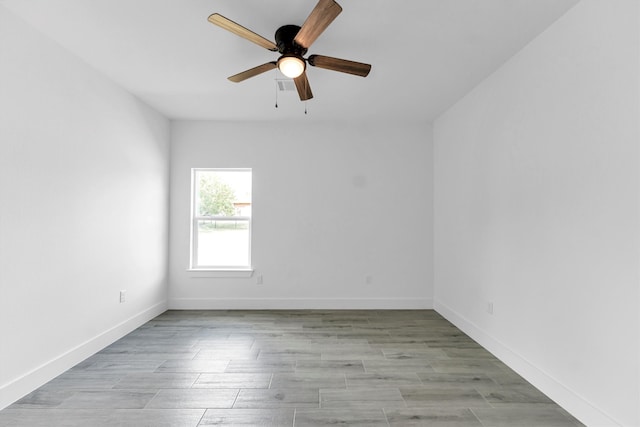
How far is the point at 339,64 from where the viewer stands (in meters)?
2.36

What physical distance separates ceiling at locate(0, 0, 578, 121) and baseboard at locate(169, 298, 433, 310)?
8.34ft

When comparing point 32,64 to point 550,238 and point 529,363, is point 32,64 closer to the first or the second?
point 550,238

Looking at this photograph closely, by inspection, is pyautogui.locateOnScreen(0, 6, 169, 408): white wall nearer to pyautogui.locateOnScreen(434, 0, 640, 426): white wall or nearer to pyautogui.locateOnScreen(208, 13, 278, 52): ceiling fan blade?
pyautogui.locateOnScreen(208, 13, 278, 52): ceiling fan blade

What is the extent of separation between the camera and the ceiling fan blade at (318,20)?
1785 millimetres

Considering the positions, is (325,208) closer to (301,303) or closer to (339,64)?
(301,303)

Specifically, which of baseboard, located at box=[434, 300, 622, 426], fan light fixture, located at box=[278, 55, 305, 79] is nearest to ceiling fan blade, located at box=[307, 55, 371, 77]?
fan light fixture, located at box=[278, 55, 305, 79]

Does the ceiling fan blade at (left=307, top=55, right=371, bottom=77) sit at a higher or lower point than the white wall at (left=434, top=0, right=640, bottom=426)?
higher

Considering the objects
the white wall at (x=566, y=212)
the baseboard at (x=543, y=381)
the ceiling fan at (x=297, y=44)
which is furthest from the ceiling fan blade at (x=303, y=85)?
the baseboard at (x=543, y=381)

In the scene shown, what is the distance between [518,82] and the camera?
107 inches

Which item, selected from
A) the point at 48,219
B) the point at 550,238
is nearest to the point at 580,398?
the point at 550,238

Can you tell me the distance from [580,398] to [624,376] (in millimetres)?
391

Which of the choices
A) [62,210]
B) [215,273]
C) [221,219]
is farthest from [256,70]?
[215,273]

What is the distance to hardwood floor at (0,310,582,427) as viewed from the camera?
2062 mm

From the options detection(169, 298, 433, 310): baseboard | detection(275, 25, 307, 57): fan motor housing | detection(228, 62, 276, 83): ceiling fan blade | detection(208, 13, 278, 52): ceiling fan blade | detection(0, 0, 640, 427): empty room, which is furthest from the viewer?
detection(169, 298, 433, 310): baseboard
